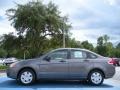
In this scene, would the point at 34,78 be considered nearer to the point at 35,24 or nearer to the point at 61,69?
the point at 61,69

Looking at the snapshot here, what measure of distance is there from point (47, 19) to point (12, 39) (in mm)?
4800

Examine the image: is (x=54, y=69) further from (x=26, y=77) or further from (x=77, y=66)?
(x=26, y=77)

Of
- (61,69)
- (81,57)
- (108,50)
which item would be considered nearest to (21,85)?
(61,69)

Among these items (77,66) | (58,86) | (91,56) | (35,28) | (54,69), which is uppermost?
(35,28)

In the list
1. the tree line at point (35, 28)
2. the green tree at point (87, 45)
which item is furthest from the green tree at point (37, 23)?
the green tree at point (87, 45)

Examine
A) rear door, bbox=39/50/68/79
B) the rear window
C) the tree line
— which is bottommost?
rear door, bbox=39/50/68/79

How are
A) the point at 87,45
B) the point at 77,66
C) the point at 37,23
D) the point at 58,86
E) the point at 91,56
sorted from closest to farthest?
the point at 58,86 → the point at 77,66 → the point at 91,56 → the point at 37,23 → the point at 87,45

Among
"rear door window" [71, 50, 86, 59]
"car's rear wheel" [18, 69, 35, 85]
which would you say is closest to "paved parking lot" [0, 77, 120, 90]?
"car's rear wheel" [18, 69, 35, 85]

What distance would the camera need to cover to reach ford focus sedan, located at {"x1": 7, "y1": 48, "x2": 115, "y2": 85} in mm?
14102

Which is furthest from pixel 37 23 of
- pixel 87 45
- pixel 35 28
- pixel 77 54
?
pixel 87 45

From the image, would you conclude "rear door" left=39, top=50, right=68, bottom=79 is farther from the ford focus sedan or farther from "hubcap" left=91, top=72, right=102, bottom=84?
"hubcap" left=91, top=72, right=102, bottom=84

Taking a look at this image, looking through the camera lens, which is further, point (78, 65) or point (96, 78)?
point (96, 78)

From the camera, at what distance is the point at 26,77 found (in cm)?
1408

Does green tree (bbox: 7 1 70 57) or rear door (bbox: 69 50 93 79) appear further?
green tree (bbox: 7 1 70 57)
